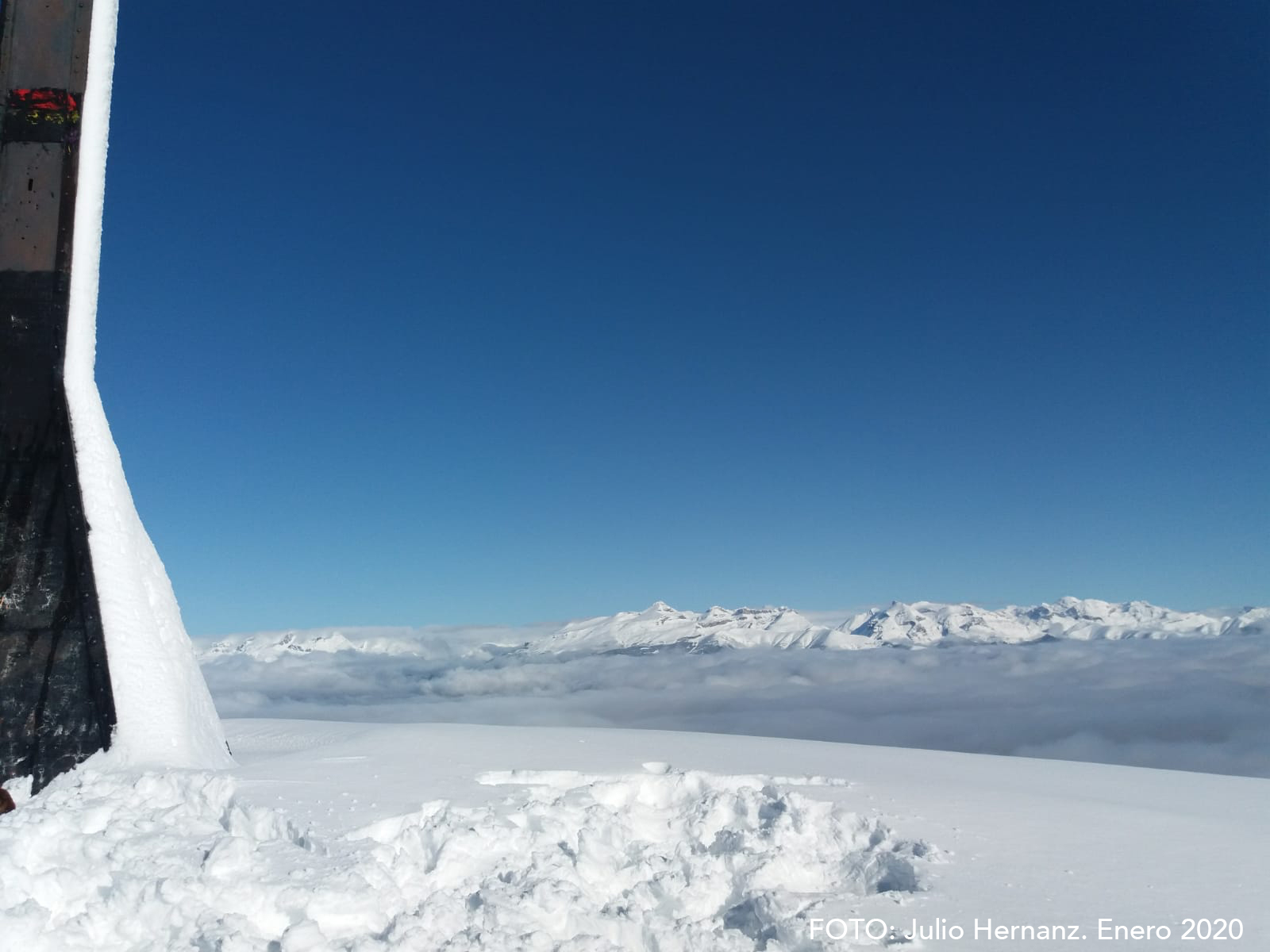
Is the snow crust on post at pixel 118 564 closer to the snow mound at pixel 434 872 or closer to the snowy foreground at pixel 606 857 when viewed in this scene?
the snowy foreground at pixel 606 857

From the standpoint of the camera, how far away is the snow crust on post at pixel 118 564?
8.90 m

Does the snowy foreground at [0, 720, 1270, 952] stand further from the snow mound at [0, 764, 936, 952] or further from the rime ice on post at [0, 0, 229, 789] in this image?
the rime ice on post at [0, 0, 229, 789]

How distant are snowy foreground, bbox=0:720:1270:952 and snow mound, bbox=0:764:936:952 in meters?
0.02

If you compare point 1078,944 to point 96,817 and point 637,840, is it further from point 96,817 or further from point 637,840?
point 96,817

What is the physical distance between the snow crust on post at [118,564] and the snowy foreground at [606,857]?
0.77 metres

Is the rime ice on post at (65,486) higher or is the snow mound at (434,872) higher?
the rime ice on post at (65,486)

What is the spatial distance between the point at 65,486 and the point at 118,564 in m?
1.19

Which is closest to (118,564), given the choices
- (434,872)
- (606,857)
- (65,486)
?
(65,486)

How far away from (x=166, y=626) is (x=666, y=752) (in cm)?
707

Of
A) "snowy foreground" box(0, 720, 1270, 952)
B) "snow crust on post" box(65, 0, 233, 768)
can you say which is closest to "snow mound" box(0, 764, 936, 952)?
"snowy foreground" box(0, 720, 1270, 952)

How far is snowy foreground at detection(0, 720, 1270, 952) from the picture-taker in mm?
5441

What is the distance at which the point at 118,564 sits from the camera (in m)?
9.45

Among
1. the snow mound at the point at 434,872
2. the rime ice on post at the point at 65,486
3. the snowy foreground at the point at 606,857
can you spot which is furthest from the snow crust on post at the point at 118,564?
the snow mound at the point at 434,872

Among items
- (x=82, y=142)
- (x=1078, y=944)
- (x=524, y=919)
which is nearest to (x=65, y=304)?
(x=82, y=142)
